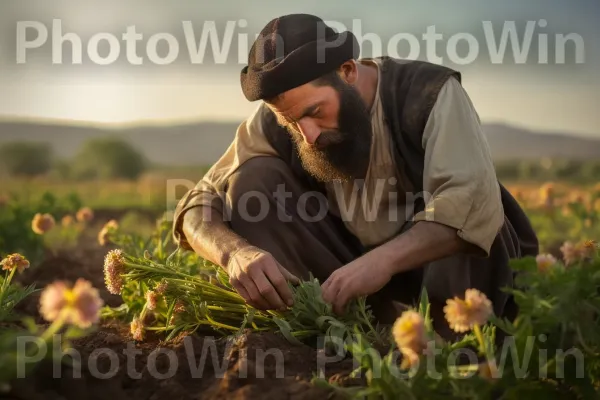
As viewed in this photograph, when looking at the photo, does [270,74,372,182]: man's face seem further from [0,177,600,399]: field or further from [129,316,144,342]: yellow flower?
[129,316,144,342]: yellow flower

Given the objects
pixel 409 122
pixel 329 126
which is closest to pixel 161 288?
pixel 329 126

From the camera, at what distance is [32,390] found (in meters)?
2.07

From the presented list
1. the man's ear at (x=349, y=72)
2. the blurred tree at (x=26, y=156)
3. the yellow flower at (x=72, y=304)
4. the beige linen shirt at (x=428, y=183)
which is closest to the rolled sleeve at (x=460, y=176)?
the beige linen shirt at (x=428, y=183)

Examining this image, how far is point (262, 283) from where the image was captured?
2.68m

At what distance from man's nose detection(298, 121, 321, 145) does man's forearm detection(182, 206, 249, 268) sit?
1.53 ft

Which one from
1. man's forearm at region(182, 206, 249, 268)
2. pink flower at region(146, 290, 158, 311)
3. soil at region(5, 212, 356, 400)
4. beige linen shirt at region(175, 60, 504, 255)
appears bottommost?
soil at region(5, 212, 356, 400)

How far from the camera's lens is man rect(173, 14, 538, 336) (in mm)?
2934

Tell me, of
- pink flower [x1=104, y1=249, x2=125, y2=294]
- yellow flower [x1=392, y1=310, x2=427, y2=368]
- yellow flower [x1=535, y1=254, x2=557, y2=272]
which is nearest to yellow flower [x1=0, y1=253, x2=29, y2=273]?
pink flower [x1=104, y1=249, x2=125, y2=294]

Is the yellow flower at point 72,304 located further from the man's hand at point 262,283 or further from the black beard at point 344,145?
the black beard at point 344,145

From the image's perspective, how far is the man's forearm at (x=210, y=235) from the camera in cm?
300

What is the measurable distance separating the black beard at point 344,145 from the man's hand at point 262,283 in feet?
2.04

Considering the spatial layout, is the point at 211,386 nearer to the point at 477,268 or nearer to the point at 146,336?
the point at 146,336

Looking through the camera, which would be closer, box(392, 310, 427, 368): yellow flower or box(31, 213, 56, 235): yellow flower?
box(392, 310, 427, 368): yellow flower

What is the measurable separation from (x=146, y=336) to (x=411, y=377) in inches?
48.6
